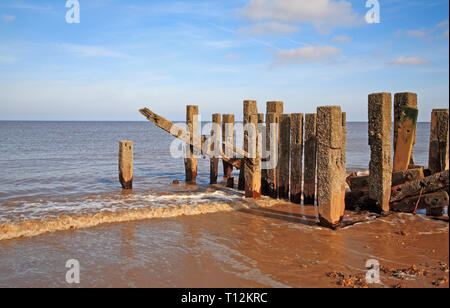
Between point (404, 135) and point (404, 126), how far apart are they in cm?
19

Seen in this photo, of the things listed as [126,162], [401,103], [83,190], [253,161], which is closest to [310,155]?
[253,161]

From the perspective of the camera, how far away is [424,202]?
6715 millimetres

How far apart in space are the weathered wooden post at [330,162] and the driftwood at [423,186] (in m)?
1.40

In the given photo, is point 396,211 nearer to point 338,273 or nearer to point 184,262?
point 338,273

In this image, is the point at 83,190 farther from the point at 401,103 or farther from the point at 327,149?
the point at 401,103

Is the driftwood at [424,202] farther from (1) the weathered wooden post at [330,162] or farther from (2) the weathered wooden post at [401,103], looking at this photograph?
(1) the weathered wooden post at [330,162]

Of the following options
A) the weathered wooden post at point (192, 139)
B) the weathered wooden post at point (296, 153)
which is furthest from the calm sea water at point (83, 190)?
the weathered wooden post at point (296, 153)

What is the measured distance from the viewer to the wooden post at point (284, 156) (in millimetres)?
8953

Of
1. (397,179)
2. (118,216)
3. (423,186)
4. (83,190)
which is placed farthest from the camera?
(83,190)

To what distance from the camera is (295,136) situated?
866 cm
